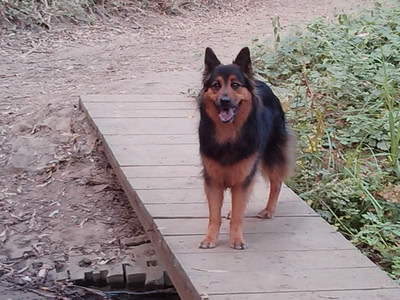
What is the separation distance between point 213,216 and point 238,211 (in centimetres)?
14

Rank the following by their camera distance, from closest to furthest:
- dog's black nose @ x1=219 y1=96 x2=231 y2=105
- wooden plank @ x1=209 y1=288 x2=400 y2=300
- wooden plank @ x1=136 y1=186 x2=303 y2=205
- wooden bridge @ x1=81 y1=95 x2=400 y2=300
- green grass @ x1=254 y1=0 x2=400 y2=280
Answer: wooden plank @ x1=209 y1=288 x2=400 y2=300
wooden bridge @ x1=81 y1=95 x2=400 y2=300
dog's black nose @ x1=219 y1=96 x2=231 y2=105
wooden plank @ x1=136 y1=186 x2=303 y2=205
green grass @ x1=254 y1=0 x2=400 y2=280

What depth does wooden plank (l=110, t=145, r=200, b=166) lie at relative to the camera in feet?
16.6

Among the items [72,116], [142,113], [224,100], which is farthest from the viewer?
[72,116]

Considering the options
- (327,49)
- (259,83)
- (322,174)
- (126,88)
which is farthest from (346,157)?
(126,88)

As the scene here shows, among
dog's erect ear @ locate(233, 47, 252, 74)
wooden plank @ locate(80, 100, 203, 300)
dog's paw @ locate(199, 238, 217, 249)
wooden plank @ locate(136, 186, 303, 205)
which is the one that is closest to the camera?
wooden plank @ locate(80, 100, 203, 300)

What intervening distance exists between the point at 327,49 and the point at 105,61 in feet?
10.8

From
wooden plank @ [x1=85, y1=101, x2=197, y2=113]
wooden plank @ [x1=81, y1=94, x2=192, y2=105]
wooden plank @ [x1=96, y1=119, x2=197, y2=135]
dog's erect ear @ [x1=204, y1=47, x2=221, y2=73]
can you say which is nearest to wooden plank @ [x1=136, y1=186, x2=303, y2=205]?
dog's erect ear @ [x1=204, y1=47, x2=221, y2=73]

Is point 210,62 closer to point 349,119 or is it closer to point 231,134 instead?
point 231,134

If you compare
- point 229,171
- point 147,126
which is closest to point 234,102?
point 229,171

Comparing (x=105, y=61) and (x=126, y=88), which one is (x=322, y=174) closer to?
(x=126, y=88)

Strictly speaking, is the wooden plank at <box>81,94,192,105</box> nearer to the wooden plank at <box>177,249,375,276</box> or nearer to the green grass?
the green grass

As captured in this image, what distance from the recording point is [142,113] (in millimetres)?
6266

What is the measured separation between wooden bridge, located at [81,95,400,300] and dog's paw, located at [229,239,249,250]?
0.11 feet

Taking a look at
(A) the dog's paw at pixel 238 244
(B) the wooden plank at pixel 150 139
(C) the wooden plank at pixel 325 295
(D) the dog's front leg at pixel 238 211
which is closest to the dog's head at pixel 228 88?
(D) the dog's front leg at pixel 238 211
